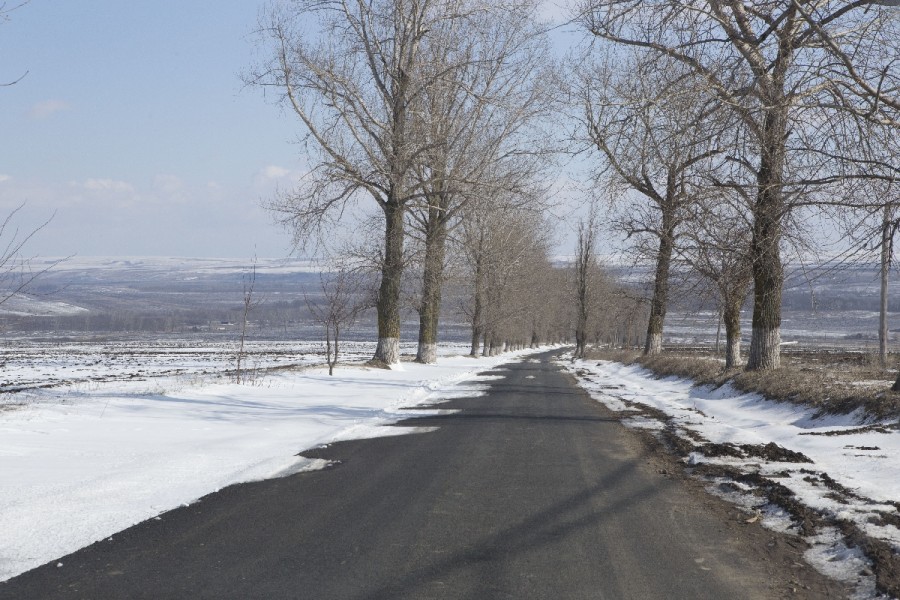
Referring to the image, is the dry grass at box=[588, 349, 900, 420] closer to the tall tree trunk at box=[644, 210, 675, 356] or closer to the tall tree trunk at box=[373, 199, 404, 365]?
the tall tree trunk at box=[644, 210, 675, 356]

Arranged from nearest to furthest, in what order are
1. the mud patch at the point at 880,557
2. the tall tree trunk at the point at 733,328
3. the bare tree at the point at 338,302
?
the mud patch at the point at 880,557
the tall tree trunk at the point at 733,328
the bare tree at the point at 338,302

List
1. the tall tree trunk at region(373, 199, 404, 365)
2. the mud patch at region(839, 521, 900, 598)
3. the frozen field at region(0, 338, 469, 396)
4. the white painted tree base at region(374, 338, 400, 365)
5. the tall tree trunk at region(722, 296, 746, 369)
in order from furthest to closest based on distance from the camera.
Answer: the white painted tree base at region(374, 338, 400, 365)
the tall tree trunk at region(373, 199, 404, 365)
the tall tree trunk at region(722, 296, 746, 369)
the frozen field at region(0, 338, 469, 396)
the mud patch at region(839, 521, 900, 598)

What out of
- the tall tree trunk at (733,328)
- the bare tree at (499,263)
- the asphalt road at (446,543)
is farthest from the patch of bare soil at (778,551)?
the bare tree at (499,263)

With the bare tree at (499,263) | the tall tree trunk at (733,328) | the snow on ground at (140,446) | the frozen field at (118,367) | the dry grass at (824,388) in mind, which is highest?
the bare tree at (499,263)

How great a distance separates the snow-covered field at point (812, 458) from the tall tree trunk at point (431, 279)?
12999 mm

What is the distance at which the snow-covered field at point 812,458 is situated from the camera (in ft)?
18.8

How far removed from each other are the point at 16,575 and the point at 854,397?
39.9 ft

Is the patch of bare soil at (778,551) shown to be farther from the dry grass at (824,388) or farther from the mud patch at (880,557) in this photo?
the dry grass at (824,388)

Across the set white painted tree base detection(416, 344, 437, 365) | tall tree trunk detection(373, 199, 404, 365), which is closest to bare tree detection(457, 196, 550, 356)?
tall tree trunk detection(373, 199, 404, 365)

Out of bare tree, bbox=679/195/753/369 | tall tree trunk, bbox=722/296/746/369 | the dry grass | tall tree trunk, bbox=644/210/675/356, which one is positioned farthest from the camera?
tall tree trunk, bbox=644/210/675/356

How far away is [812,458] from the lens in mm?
9461

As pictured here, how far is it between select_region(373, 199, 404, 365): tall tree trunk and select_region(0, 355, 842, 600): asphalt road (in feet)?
59.8

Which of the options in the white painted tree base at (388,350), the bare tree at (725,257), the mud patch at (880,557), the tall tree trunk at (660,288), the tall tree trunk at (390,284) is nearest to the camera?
the mud patch at (880,557)

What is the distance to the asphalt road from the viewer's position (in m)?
4.55
